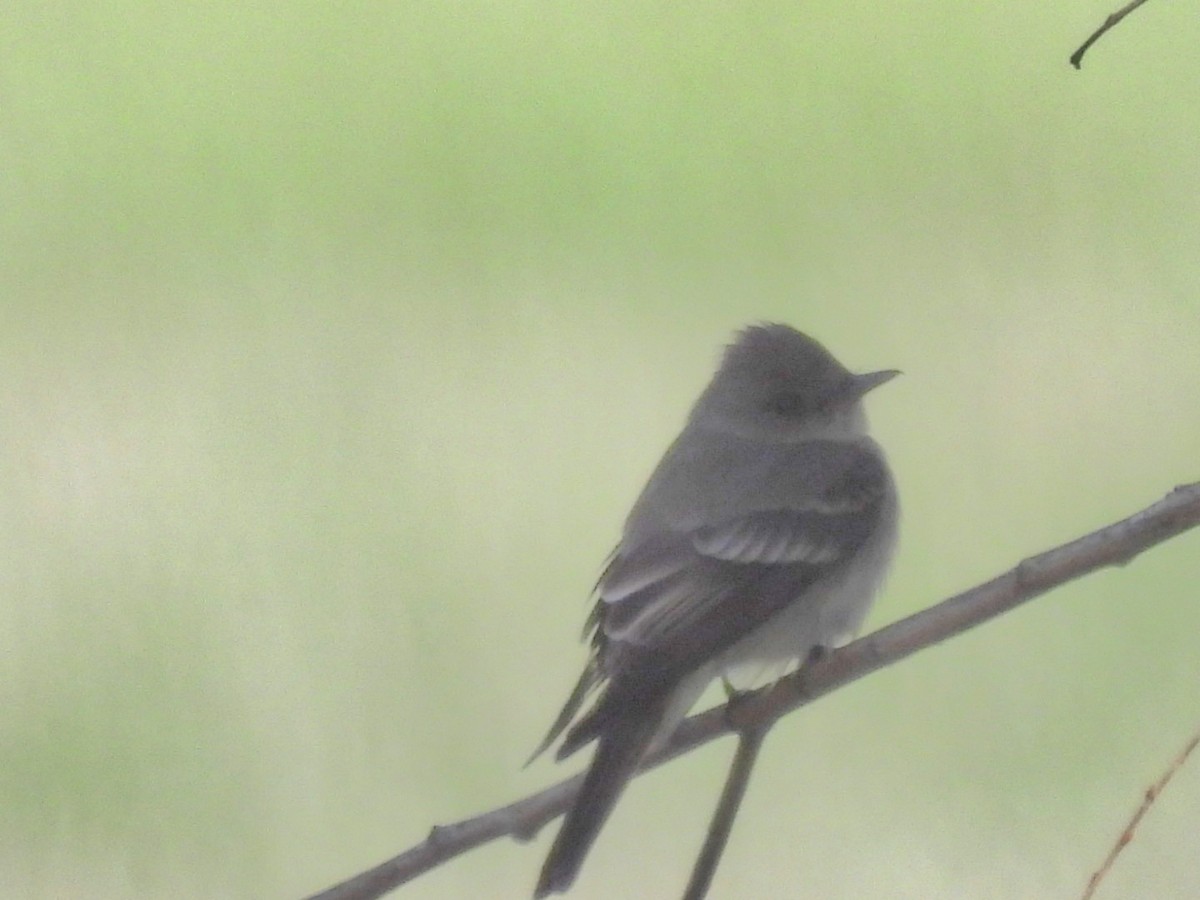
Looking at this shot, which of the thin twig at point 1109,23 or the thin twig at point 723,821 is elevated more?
the thin twig at point 1109,23

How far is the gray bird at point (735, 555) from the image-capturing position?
0.97 m

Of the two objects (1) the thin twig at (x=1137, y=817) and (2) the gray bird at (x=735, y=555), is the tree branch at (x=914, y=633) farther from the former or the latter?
(1) the thin twig at (x=1137, y=817)

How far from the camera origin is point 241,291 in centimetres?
124

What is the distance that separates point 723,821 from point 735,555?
216 mm

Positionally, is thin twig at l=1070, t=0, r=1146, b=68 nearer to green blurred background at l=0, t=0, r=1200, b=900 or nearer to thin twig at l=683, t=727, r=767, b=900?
green blurred background at l=0, t=0, r=1200, b=900

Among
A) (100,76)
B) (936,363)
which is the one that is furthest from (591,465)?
(100,76)

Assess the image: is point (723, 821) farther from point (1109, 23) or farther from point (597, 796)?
point (1109, 23)

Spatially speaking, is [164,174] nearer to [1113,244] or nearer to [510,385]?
[510,385]

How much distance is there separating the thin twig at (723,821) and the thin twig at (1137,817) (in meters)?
0.26

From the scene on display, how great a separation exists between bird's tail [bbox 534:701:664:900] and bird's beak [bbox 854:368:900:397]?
16.7 inches

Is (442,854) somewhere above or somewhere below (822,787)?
above

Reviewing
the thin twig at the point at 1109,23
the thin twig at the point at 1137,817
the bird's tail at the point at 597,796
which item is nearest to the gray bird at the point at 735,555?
the bird's tail at the point at 597,796

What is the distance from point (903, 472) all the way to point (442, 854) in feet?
1.90

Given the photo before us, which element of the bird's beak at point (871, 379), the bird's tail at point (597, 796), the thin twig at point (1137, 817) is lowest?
the thin twig at point (1137, 817)
